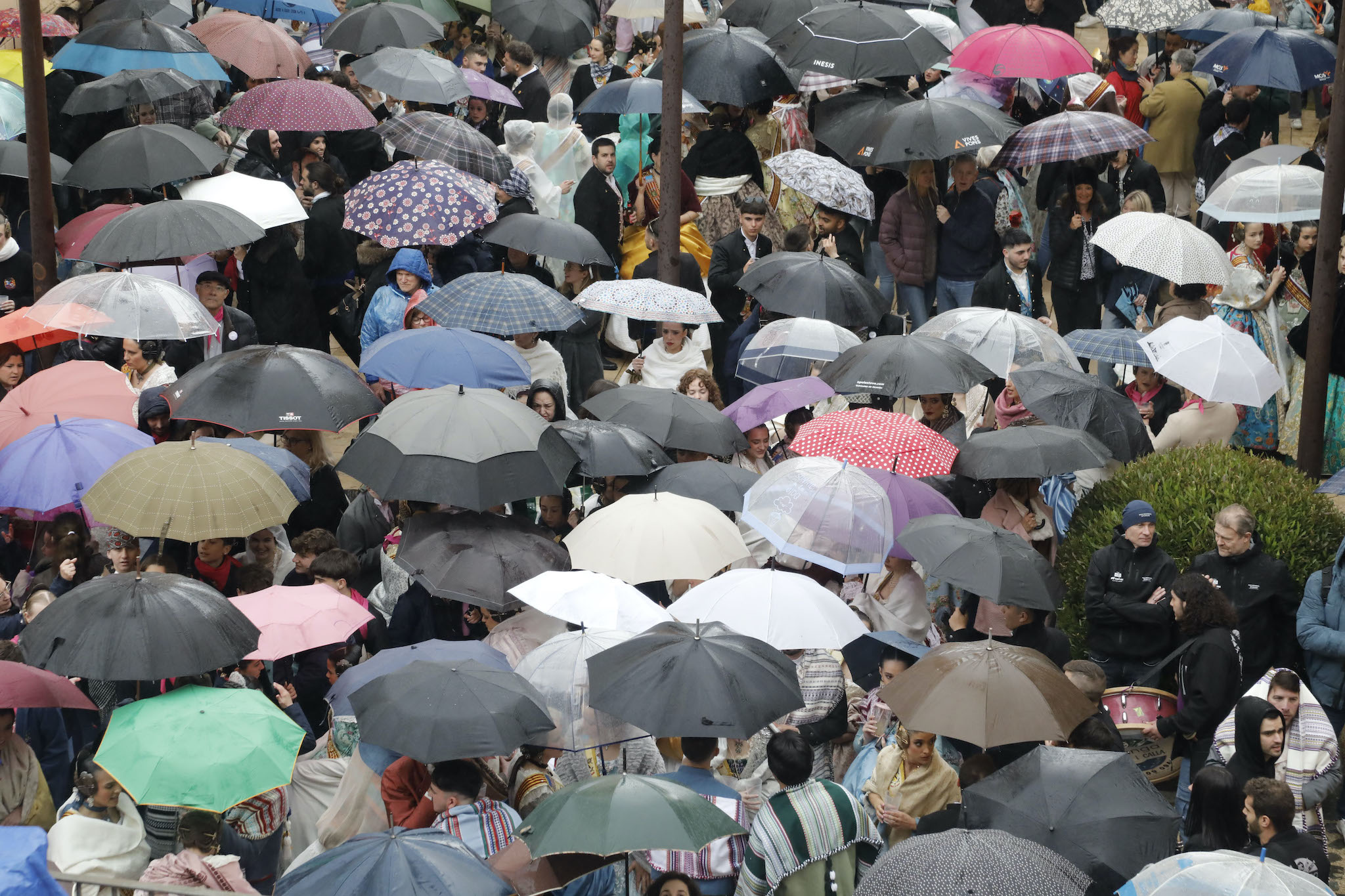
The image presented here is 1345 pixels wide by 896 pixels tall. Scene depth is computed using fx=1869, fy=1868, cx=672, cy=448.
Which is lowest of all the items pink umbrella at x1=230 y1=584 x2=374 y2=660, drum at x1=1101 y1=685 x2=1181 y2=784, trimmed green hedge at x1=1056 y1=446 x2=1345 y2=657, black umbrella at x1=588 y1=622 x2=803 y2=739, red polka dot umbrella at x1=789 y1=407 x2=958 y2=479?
drum at x1=1101 y1=685 x2=1181 y2=784

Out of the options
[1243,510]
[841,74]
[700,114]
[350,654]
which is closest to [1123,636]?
[1243,510]

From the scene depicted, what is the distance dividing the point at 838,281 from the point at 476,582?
15.1ft

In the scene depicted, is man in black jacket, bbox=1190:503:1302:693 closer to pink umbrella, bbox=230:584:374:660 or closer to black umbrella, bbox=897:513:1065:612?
black umbrella, bbox=897:513:1065:612

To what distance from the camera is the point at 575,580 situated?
8828 millimetres

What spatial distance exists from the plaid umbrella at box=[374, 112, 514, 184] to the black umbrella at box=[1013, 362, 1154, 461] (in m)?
5.03

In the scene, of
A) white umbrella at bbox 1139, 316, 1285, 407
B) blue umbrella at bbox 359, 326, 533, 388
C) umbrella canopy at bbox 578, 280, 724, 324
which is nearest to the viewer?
blue umbrella at bbox 359, 326, 533, 388

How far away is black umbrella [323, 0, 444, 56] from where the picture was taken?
1644cm

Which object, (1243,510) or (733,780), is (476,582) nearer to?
(733,780)

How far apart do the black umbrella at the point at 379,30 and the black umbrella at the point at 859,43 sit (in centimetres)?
318

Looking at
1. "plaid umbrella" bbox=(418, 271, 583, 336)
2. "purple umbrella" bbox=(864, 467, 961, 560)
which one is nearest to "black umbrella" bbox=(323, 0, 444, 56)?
"plaid umbrella" bbox=(418, 271, 583, 336)

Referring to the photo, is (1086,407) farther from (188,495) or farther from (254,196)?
(254,196)

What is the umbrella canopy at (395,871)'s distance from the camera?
20.7ft

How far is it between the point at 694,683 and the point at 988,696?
1.34 m

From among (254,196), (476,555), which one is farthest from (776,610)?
(254,196)
